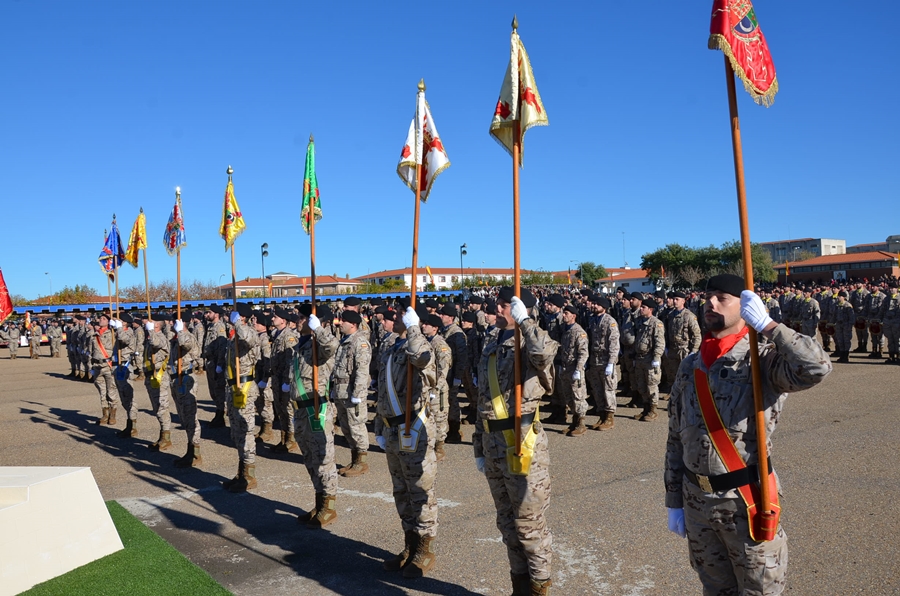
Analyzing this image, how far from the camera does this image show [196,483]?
916cm

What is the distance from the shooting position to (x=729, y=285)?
→ 147 inches

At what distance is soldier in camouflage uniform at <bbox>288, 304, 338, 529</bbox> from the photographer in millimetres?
Answer: 7168

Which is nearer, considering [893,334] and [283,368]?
[283,368]

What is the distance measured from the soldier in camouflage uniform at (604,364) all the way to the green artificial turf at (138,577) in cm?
753

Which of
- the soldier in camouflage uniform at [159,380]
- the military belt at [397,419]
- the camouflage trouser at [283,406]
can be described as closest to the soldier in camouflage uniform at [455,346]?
the camouflage trouser at [283,406]

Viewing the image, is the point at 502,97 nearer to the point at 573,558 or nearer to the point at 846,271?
the point at 573,558

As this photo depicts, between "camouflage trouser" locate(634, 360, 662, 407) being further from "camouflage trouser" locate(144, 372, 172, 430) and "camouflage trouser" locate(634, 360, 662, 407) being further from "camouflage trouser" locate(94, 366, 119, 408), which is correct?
"camouflage trouser" locate(94, 366, 119, 408)

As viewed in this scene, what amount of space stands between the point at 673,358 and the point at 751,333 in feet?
33.3

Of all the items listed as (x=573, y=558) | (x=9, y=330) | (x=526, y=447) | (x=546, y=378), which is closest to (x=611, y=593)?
(x=573, y=558)

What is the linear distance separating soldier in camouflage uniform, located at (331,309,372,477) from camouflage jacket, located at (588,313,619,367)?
484 cm

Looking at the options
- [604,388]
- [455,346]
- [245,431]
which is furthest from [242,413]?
[604,388]

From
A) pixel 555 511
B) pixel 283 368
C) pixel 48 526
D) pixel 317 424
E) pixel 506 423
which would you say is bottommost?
pixel 555 511

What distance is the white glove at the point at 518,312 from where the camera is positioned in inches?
198

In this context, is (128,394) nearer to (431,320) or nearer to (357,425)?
(357,425)
